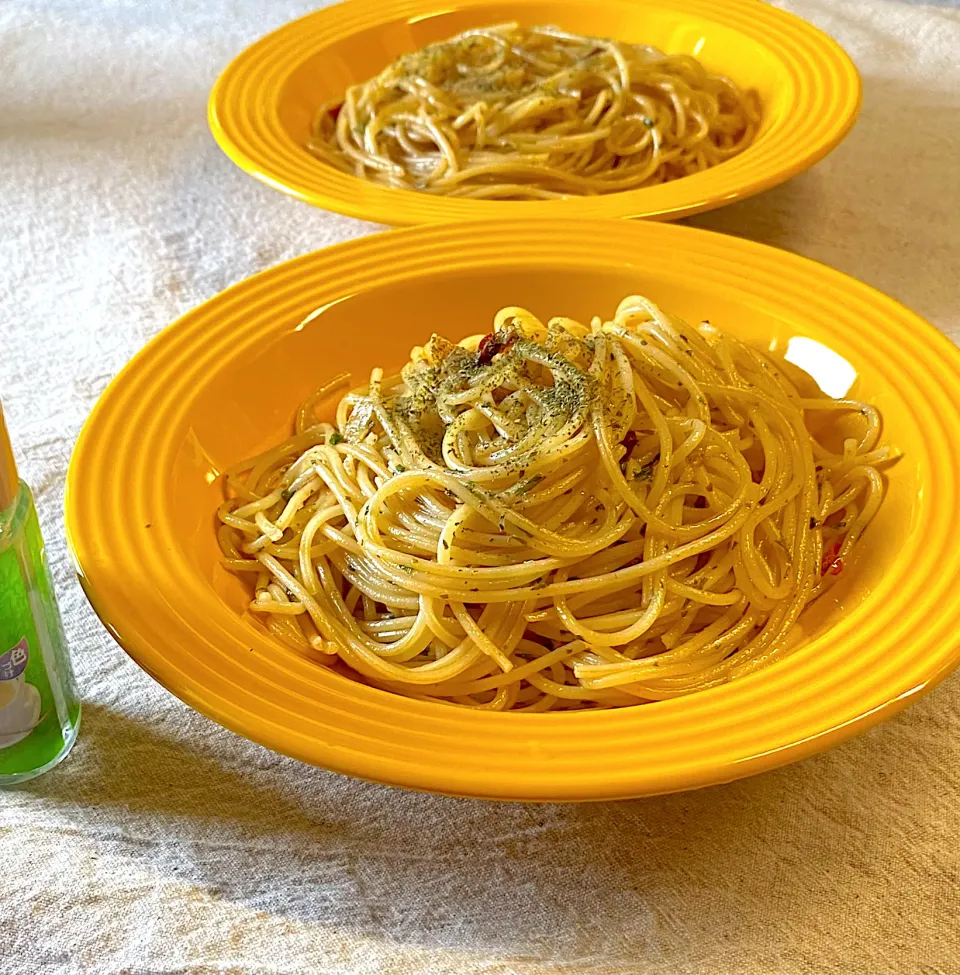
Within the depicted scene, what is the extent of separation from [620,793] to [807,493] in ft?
1.69

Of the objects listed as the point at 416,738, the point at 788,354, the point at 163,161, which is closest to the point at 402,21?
the point at 163,161

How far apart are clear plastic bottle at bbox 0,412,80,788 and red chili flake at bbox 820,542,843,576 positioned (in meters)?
0.73

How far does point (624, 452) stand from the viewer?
1.15 metres

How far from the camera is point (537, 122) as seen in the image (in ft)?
6.65

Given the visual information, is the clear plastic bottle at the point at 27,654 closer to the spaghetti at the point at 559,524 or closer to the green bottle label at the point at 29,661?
the green bottle label at the point at 29,661

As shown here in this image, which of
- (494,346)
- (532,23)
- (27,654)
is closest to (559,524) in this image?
(494,346)

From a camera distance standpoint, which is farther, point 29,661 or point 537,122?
point 537,122

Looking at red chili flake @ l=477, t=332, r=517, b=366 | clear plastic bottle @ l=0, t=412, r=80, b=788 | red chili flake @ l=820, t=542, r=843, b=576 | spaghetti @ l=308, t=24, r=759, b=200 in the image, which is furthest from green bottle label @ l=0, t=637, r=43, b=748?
spaghetti @ l=308, t=24, r=759, b=200

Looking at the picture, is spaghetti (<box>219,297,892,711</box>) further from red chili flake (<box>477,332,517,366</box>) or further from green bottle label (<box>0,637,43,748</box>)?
green bottle label (<box>0,637,43,748</box>)

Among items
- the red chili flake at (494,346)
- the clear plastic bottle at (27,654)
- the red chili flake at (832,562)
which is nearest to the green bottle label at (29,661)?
Answer: the clear plastic bottle at (27,654)

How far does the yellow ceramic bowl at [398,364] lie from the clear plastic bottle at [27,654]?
5 cm

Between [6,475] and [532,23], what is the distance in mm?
1775

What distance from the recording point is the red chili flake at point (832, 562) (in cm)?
114

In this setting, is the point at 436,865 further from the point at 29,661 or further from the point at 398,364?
the point at 398,364
